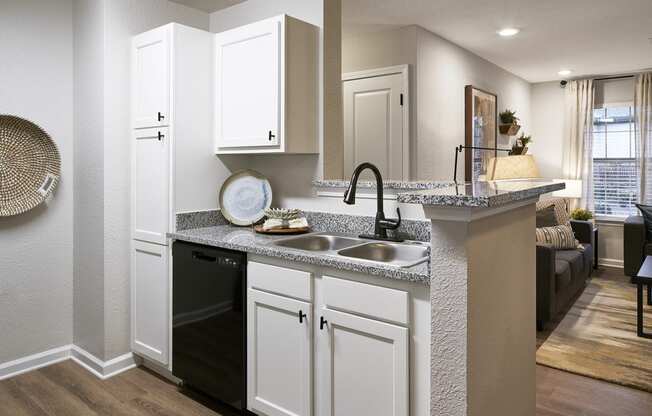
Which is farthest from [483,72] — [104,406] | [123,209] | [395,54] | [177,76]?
[104,406]

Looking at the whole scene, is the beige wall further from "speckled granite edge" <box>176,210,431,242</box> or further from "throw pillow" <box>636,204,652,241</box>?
"throw pillow" <box>636,204,652,241</box>

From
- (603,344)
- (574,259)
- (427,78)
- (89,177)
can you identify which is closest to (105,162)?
(89,177)

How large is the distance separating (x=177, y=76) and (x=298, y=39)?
26.9 inches

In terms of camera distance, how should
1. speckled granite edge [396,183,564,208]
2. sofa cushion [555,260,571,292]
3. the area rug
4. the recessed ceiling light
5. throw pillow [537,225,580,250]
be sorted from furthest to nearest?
throw pillow [537,225,580,250]
the recessed ceiling light
sofa cushion [555,260,571,292]
the area rug
speckled granite edge [396,183,564,208]

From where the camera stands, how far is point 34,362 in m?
2.83

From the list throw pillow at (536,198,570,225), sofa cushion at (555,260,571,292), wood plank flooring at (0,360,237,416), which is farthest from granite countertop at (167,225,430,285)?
throw pillow at (536,198,570,225)

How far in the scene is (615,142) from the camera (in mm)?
5988

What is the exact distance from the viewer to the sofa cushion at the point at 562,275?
3.70m

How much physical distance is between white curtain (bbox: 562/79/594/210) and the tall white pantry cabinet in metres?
5.13

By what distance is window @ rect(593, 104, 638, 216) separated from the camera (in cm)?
589

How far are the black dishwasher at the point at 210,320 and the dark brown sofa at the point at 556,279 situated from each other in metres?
2.39

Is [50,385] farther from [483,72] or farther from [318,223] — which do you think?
[483,72]

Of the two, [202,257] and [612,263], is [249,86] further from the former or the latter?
[612,263]

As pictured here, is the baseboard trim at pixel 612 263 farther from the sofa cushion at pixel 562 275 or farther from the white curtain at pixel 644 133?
the sofa cushion at pixel 562 275
